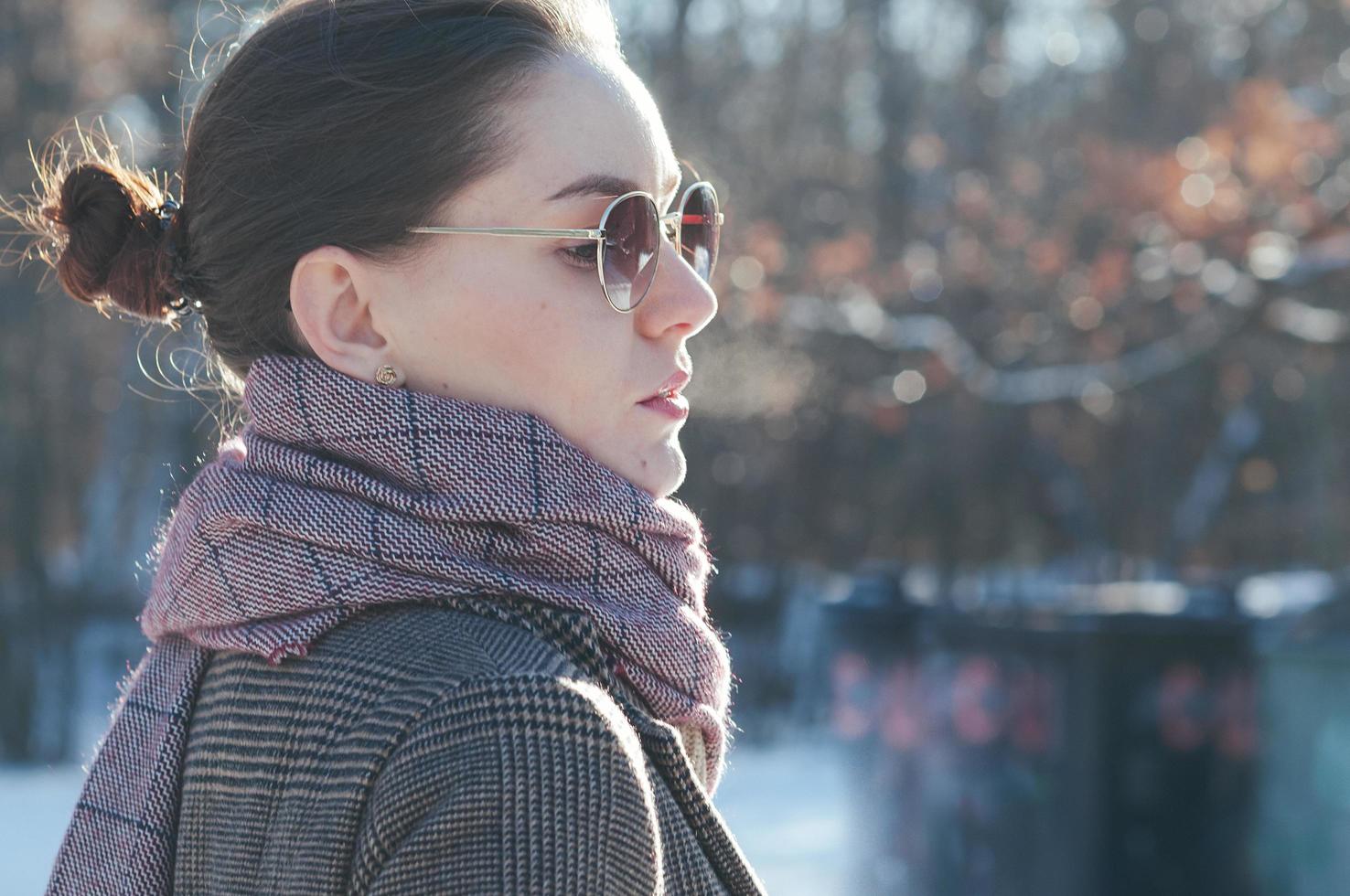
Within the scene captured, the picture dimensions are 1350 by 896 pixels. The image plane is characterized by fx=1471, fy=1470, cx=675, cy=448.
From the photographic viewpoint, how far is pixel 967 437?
834cm

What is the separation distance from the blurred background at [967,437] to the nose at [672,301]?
3.56 ft

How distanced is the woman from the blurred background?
0.93 meters

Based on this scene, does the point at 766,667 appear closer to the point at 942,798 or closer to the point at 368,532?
the point at 942,798

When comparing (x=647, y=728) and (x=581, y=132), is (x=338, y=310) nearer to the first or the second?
→ (x=581, y=132)

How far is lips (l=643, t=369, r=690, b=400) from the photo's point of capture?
1.54 m

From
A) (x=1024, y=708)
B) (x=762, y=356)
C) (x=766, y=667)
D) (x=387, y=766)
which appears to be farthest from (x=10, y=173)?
(x=387, y=766)

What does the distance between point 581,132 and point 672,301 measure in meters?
0.21

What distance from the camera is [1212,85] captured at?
11.1 metres

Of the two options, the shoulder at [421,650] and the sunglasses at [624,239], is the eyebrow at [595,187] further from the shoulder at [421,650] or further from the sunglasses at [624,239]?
the shoulder at [421,650]

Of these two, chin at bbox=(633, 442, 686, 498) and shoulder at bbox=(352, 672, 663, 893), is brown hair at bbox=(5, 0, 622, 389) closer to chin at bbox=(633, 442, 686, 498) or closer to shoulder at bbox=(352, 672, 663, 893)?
chin at bbox=(633, 442, 686, 498)

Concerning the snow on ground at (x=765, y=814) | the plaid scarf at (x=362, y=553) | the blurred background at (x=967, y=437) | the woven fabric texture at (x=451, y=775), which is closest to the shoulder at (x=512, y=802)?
the woven fabric texture at (x=451, y=775)

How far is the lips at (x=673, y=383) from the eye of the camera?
1543mm

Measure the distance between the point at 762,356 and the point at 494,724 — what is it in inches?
290

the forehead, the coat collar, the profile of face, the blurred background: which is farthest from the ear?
the blurred background
